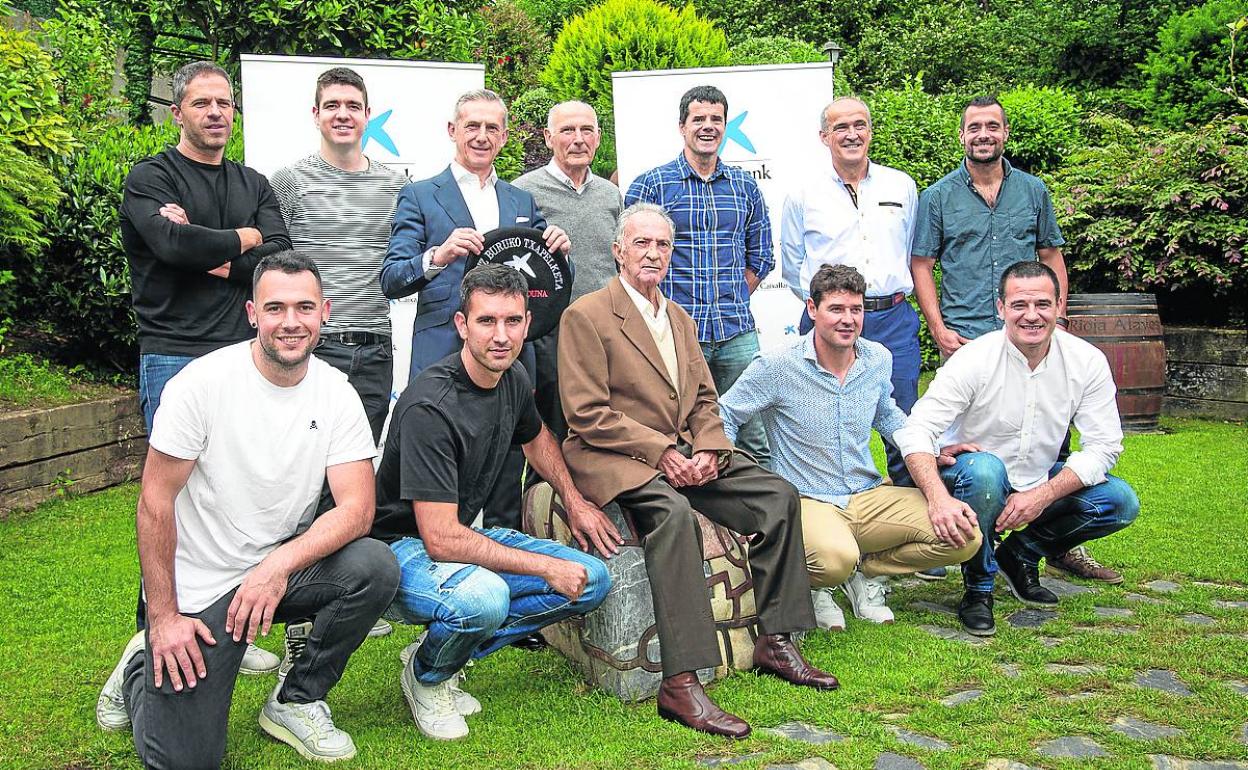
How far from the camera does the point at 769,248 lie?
4.93 metres

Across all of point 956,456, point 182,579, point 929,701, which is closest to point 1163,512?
point 956,456

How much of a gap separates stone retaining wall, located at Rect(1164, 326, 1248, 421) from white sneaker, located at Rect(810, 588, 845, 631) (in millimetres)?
5144

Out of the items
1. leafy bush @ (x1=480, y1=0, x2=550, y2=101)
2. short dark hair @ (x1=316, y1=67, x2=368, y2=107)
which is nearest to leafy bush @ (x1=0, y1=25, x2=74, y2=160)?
short dark hair @ (x1=316, y1=67, x2=368, y2=107)

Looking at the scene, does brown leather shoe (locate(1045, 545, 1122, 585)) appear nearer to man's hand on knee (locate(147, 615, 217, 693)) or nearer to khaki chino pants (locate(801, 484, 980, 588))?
khaki chino pants (locate(801, 484, 980, 588))

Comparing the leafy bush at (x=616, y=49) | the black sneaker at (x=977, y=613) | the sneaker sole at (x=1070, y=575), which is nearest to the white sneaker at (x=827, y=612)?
the black sneaker at (x=977, y=613)

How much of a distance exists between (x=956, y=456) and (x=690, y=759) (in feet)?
6.02

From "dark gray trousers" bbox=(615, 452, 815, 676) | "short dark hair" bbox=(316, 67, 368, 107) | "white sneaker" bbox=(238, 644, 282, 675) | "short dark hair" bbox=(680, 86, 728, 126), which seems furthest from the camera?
"short dark hair" bbox=(680, 86, 728, 126)

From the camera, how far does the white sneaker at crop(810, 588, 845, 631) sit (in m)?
4.03

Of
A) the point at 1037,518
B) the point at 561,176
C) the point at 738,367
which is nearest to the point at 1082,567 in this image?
the point at 1037,518

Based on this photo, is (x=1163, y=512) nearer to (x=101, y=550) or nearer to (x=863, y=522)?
(x=863, y=522)

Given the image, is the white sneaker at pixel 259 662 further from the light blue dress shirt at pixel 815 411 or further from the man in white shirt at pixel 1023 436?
the man in white shirt at pixel 1023 436

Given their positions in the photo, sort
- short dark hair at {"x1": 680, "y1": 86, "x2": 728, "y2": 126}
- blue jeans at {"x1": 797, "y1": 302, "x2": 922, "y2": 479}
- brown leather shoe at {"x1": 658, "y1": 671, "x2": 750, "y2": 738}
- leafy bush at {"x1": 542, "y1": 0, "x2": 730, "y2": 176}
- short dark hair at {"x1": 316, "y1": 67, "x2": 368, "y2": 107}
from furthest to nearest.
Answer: leafy bush at {"x1": 542, "y1": 0, "x2": 730, "y2": 176}
blue jeans at {"x1": 797, "y1": 302, "x2": 922, "y2": 479}
short dark hair at {"x1": 680, "y1": 86, "x2": 728, "y2": 126}
short dark hair at {"x1": 316, "y1": 67, "x2": 368, "y2": 107}
brown leather shoe at {"x1": 658, "y1": 671, "x2": 750, "y2": 738}

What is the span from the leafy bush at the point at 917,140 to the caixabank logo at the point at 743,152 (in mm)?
3457

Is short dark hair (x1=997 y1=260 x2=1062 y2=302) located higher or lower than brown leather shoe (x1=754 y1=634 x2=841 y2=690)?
higher
